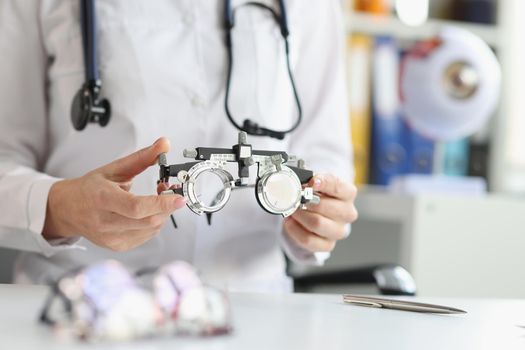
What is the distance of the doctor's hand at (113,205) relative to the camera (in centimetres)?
69

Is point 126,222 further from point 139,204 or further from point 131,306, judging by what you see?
point 131,306

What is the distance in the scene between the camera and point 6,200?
35.5 inches

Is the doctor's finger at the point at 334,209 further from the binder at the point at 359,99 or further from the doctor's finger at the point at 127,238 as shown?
the binder at the point at 359,99

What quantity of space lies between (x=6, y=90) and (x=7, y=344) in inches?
22.9

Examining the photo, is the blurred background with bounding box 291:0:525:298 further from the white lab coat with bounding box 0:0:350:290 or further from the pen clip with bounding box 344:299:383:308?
the pen clip with bounding box 344:299:383:308

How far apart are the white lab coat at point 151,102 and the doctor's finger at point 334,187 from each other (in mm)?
134

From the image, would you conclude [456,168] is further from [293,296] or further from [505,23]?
[293,296]

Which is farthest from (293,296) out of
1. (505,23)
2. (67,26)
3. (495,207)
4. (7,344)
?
(505,23)

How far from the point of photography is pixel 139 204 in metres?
0.68

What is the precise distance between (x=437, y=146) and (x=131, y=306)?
1.44 m

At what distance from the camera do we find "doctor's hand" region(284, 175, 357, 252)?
872mm

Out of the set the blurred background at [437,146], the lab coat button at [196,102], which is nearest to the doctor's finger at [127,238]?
the lab coat button at [196,102]

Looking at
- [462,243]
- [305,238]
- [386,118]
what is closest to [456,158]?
[386,118]

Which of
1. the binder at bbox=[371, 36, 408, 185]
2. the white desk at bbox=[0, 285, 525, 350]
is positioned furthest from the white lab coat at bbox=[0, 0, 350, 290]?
the binder at bbox=[371, 36, 408, 185]
